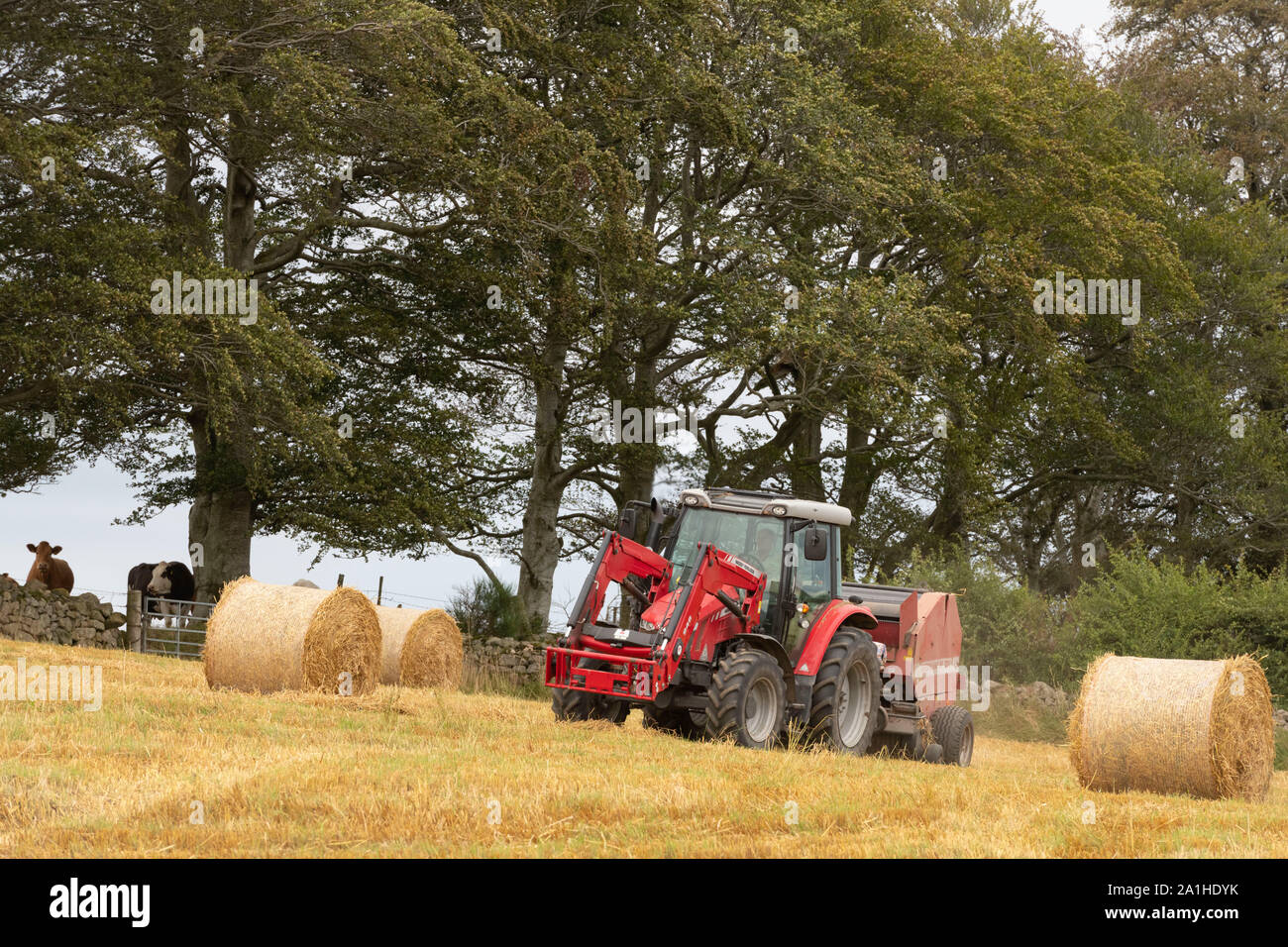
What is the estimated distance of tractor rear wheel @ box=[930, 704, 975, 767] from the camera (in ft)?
44.6

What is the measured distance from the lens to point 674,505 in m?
12.6

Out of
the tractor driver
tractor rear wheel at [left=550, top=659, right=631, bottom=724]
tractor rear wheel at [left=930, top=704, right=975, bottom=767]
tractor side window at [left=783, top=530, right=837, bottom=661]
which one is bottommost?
tractor rear wheel at [left=930, top=704, right=975, bottom=767]

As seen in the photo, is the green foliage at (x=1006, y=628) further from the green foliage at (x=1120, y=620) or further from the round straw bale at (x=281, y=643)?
the round straw bale at (x=281, y=643)

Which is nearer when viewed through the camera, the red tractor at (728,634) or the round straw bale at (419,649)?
the red tractor at (728,634)

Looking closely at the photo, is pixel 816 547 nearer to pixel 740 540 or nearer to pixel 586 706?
pixel 740 540

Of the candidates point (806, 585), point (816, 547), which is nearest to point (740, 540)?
point (806, 585)

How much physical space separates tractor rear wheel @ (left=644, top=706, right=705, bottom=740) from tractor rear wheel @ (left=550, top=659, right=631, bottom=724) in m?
0.24

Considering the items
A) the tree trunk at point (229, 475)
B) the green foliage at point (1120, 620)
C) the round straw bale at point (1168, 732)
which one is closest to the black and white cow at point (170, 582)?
the tree trunk at point (229, 475)

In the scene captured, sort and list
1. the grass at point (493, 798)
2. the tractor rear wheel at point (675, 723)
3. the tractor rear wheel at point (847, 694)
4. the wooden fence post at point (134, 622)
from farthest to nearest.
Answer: the wooden fence post at point (134, 622), the tractor rear wheel at point (675, 723), the tractor rear wheel at point (847, 694), the grass at point (493, 798)

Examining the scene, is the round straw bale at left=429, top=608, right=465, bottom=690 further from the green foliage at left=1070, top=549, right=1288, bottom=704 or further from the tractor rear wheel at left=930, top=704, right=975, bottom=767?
the green foliage at left=1070, top=549, right=1288, bottom=704

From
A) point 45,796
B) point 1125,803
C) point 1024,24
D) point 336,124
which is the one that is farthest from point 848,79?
point 45,796

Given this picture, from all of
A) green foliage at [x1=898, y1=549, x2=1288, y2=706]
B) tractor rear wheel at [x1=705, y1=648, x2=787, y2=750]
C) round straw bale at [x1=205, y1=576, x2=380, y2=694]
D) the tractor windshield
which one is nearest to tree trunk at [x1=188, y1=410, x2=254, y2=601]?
round straw bale at [x1=205, y1=576, x2=380, y2=694]

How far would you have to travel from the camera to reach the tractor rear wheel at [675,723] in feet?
38.6

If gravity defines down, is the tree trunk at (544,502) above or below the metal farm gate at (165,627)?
above
